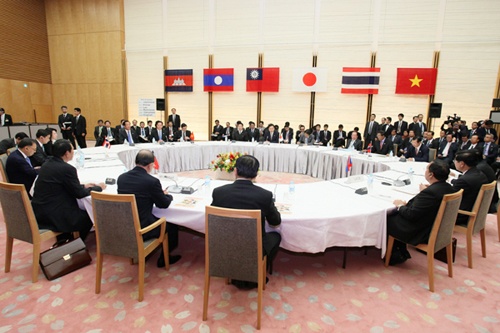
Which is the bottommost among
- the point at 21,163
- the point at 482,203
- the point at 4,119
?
the point at 482,203

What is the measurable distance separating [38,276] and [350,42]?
33.5 feet

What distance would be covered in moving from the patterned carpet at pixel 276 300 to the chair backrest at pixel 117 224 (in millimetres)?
405

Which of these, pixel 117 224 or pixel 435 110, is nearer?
pixel 117 224

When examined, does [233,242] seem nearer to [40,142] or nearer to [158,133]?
[40,142]

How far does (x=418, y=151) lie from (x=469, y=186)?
330 centimetres

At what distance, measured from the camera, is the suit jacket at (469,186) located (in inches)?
108

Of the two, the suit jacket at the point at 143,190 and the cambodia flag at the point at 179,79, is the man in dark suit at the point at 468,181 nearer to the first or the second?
the suit jacket at the point at 143,190

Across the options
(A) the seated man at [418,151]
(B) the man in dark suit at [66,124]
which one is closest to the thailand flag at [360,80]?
(A) the seated man at [418,151]

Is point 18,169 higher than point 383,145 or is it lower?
lower

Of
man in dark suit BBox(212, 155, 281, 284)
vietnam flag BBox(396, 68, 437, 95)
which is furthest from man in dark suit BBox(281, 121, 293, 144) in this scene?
man in dark suit BBox(212, 155, 281, 284)

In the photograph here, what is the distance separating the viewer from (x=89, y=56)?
11797 mm

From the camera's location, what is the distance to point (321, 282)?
2408mm

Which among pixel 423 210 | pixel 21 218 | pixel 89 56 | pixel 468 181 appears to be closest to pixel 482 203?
pixel 468 181

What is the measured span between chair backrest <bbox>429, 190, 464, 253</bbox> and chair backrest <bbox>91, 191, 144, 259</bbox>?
93.2 inches
